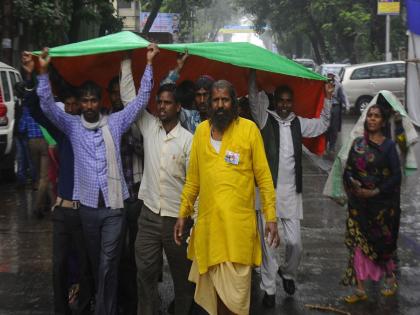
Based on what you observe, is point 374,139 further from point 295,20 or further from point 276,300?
point 295,20

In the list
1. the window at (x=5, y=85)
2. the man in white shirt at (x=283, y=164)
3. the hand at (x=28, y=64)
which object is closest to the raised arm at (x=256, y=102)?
the man in white shirt at (x=283, y=164)

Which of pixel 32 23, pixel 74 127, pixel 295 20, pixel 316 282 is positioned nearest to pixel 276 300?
pixel 316 282

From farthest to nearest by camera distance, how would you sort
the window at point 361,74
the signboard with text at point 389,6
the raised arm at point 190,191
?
1. the signboard with text at point 389,6
2. the window at point 361,74
3. the raised arm at point 190,191

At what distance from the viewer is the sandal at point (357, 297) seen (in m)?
5.32

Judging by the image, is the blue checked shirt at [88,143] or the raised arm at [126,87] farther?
the raised arm at [126,87]

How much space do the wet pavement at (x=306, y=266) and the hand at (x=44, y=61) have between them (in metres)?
1.90

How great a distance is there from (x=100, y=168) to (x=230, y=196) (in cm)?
93

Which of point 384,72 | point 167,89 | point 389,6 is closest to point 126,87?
point 167,89

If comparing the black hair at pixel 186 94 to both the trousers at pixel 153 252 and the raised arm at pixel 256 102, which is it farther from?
the trousers at pixel 153 252

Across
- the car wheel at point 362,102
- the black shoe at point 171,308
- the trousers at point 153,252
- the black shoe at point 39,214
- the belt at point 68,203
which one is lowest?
the black shoe at point 171,308

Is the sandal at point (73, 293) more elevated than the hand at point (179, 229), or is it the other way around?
the hand at point (179, 229)

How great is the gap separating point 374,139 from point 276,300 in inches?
59.0

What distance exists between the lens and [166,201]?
441 centimetres

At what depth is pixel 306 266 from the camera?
6348mm
